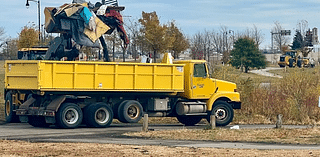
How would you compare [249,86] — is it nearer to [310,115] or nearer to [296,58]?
[310,115]

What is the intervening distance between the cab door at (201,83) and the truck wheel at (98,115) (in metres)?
4.13

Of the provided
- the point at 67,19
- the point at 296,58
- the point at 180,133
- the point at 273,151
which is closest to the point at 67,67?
the point at 67,19

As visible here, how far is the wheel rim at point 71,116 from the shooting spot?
75.2ft

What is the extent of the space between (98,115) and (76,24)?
4.46 meters

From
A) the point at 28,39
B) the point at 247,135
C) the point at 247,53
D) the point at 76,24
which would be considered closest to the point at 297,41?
the point at 247,53

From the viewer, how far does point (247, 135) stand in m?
19.9

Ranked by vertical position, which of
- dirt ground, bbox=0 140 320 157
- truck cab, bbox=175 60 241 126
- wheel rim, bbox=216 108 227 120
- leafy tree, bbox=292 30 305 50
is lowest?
dirt ground, bbox=0 140 320 157

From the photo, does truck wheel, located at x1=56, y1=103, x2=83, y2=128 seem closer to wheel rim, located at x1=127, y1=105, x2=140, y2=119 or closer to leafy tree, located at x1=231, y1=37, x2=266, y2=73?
wheel rim, located at x1=127, y1=105, x2=140, y2=119

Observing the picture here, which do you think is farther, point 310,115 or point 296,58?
point 296,58

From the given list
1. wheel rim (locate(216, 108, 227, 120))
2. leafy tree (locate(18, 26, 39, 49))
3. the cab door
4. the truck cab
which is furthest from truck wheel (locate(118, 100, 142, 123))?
leafy tree (locate(18, 26, 39, 49))

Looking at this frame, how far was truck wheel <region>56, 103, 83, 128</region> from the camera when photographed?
22594mm

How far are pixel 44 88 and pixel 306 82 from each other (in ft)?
45.6

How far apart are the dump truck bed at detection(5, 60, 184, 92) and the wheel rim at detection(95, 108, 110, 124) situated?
887mm

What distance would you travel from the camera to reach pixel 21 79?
23250 mm
